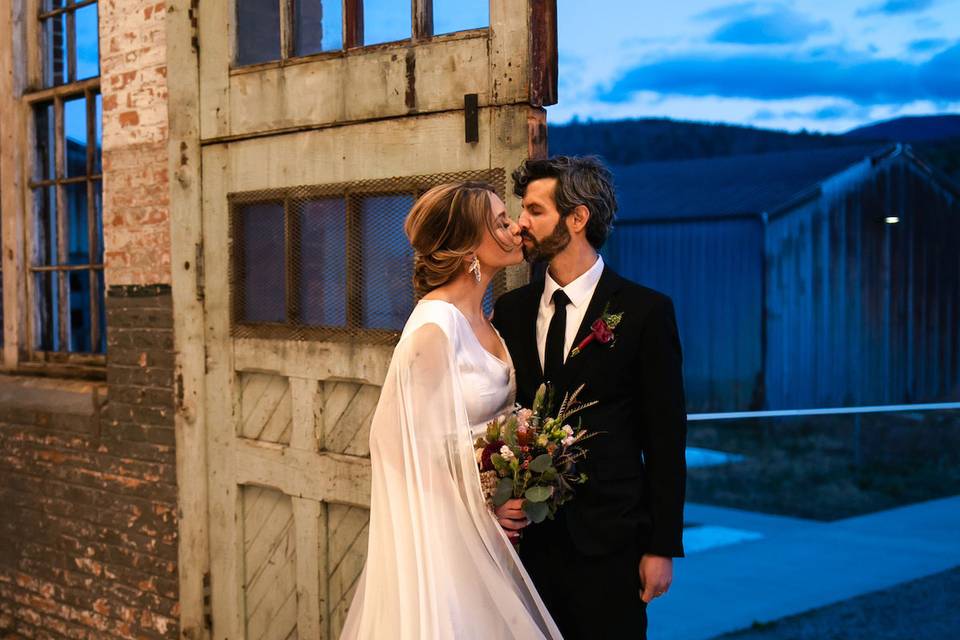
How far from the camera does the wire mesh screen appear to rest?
362cm

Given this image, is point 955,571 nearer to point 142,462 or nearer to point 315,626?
point 315,626

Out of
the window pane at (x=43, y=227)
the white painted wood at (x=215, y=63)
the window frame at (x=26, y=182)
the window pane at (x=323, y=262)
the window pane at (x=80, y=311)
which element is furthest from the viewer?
the window pane at (x=80, y=311)

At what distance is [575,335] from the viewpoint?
290 centimetres

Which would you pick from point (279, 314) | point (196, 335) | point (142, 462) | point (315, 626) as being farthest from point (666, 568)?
point (142, 462)

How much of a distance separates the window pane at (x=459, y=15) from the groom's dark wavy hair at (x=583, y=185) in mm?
726

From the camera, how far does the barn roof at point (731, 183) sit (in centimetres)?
1728

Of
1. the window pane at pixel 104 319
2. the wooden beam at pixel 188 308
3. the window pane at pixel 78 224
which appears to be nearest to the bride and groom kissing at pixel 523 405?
the wooden beam at pixel 188 308

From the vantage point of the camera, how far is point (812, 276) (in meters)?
17.3

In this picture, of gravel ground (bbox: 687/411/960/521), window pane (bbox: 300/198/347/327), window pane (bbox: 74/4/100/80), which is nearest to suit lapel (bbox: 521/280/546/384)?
window pane (bbox: 300/198/347/327)

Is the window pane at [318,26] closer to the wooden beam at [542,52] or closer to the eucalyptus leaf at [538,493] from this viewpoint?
the wooden beam at [542,52]

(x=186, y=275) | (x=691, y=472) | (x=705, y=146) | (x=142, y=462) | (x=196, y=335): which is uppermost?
(x=705, y=146)

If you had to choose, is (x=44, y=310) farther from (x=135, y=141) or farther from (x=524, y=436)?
(x=524, y=436)

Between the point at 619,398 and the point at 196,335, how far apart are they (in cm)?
223

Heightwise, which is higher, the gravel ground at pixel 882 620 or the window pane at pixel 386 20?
the window pane at pixel 386 20
